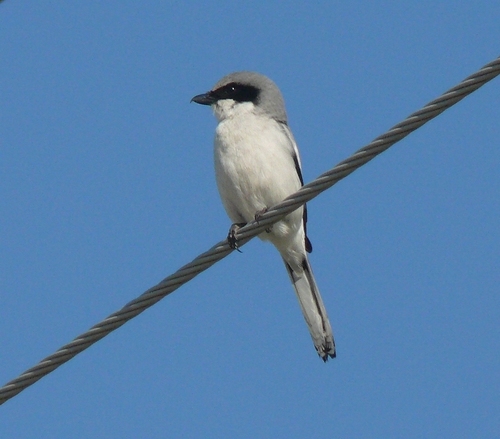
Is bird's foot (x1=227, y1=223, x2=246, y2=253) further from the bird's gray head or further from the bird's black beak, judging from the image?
the bird's black beak

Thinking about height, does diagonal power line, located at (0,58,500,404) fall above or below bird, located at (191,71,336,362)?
below

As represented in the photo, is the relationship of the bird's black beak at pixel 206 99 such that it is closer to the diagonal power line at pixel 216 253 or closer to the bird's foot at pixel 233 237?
the bird's foot at pixel 233 237

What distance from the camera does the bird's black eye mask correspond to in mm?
8250

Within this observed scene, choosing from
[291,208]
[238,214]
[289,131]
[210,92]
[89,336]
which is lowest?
[89,336]

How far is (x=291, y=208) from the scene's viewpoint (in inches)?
223

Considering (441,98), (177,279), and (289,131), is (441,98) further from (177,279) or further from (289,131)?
(289,131)

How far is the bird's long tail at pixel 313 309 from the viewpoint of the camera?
25.9 feet

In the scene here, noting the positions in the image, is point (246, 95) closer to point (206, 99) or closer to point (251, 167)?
point (206, 99)

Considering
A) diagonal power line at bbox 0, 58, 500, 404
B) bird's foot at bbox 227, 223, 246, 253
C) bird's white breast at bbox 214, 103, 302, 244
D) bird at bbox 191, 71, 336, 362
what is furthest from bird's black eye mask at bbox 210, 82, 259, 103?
diagonal power line at bbox 0, 58, 500, 404

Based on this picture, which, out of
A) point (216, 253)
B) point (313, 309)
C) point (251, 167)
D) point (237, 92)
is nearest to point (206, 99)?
point (237, 92)

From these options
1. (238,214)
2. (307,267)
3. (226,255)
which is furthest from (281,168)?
(226,255)

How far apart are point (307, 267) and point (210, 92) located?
5.51 ft

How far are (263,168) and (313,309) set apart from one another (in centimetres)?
128

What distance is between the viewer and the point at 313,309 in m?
8.02
